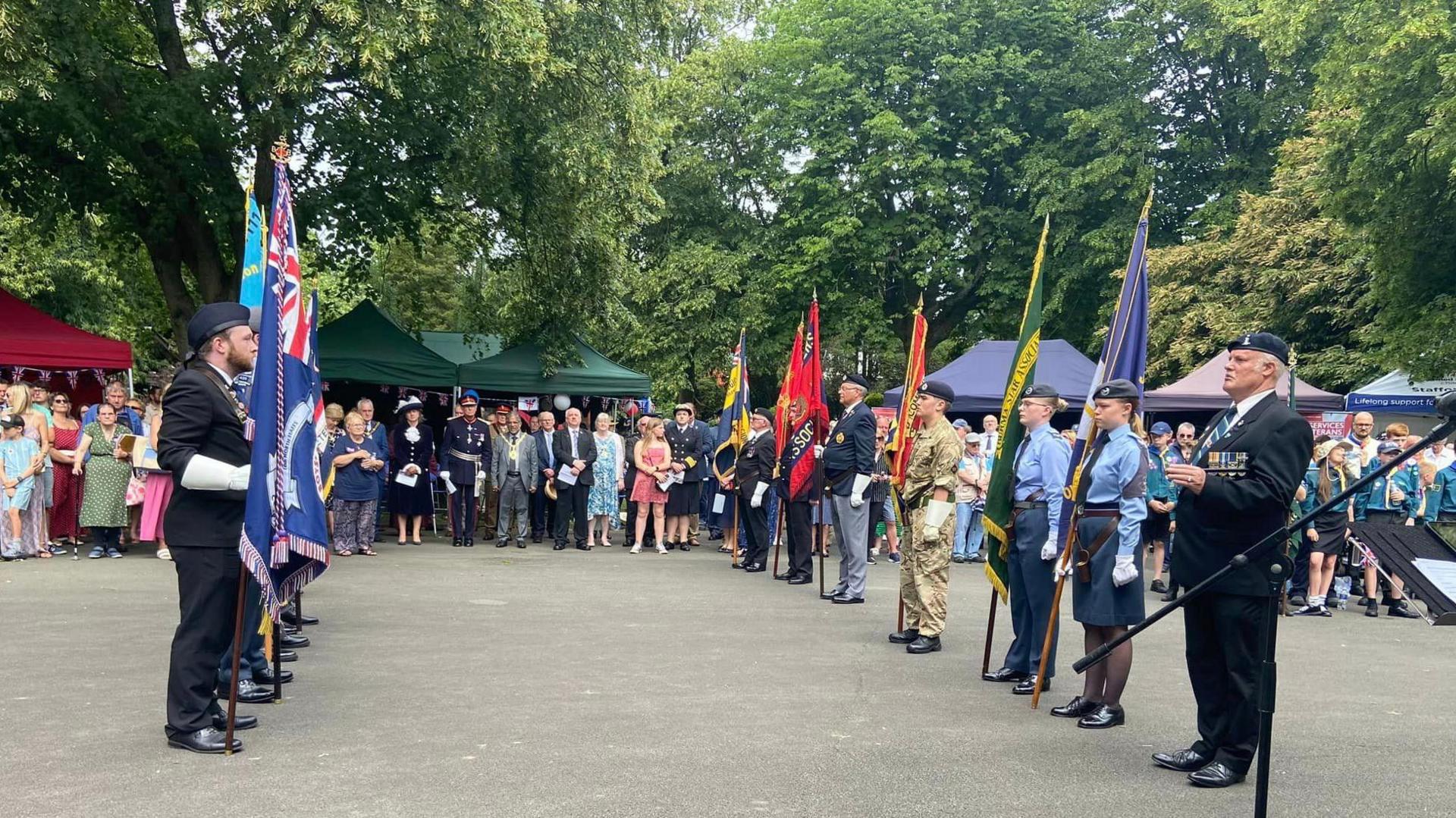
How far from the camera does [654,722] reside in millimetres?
6469

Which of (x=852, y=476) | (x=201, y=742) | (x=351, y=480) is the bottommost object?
(x=201, y=742)

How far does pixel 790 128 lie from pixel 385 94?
56.3ft

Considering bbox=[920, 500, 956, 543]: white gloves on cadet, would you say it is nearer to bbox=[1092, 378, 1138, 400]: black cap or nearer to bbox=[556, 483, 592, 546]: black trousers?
bbox=[1092, 378, 1138, 400]: black cap

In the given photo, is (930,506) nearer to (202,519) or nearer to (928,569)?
(928,569)

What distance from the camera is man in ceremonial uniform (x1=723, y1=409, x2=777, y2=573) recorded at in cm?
1451

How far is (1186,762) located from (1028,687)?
1.85 metres

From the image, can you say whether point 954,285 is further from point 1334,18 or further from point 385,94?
point 385,94

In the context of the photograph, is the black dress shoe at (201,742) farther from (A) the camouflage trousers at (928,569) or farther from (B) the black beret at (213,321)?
(A) the camouflage trousers at (928,569)

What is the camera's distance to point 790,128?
32812mm

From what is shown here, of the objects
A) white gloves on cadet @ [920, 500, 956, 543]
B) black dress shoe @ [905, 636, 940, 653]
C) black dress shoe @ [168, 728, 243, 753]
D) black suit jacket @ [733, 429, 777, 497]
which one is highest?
black suit jacket @ [733, 429, 777, 497]

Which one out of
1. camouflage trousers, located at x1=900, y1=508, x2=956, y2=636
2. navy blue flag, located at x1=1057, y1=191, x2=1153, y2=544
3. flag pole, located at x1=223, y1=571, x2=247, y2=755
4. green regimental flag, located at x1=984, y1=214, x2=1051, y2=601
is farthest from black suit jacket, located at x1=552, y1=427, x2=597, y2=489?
flag pole, located at x1=223, y1=571, x2=247, y2=755

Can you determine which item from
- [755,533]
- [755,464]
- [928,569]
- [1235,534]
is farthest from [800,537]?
[1235,534]

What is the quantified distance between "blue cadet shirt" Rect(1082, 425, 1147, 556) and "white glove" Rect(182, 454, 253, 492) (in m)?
4.50

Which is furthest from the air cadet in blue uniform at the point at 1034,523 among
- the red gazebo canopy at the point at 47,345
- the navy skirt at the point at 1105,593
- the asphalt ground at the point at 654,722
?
the red gazebo canopy at the point at 47,345
